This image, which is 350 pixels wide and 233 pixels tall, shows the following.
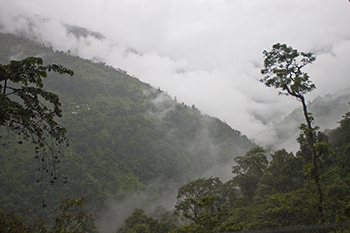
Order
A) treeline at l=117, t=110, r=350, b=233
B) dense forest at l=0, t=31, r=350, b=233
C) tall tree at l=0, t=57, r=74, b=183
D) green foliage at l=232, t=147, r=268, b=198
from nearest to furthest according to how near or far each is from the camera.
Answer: tall tree at l=0, t=57, r=74, b=183 < treeline at l=117, t=110, r=350, b=233 < dense forest at l=0, t=31, r=350, b=233 < green foliage at l=232, t=147, r=268, b=198

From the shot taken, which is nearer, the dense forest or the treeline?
the treeline

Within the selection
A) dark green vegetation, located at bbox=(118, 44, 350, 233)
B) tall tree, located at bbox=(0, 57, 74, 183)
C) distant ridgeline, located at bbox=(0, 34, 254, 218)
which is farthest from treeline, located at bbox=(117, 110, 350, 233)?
distant ridgeline, located at bbox=(0, 34, 254, 218)

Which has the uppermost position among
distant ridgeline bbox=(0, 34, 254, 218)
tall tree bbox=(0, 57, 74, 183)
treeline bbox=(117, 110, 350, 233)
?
distant ridgeline bbox=(0, 34, 254, 218)

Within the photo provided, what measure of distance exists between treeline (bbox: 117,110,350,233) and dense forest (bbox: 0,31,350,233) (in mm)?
89

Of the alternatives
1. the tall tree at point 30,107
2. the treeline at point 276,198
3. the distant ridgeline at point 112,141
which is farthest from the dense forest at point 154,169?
the tall tree at point 30,107

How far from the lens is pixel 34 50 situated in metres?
160

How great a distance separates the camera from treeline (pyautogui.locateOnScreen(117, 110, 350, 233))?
12.0 m

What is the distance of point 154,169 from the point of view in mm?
97500

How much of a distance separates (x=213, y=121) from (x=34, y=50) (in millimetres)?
136943

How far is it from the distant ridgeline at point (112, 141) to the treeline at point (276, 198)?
41.9m

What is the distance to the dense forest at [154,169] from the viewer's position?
14.3 meters

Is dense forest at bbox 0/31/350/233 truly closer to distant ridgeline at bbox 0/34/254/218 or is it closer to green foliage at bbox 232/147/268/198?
green foliage at bbox 232/147/268/198

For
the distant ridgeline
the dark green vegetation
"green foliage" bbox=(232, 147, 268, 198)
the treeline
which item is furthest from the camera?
the distant ridgeline

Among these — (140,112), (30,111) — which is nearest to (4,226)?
(30,111)
